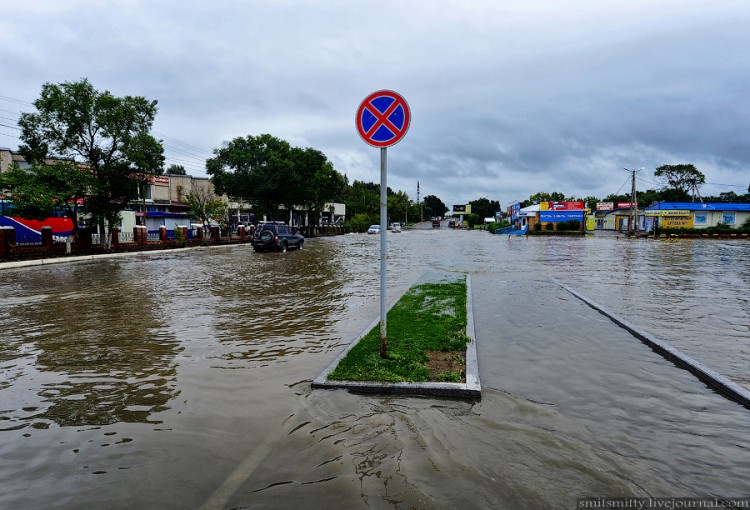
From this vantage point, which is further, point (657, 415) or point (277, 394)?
point (277, 394)

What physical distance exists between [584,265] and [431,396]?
17.6 m

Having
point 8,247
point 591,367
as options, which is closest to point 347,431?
point 591,367

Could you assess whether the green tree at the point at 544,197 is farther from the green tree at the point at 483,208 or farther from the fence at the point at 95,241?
the fence at the point at 95,241

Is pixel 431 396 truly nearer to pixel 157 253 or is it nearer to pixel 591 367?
pixel 591 367

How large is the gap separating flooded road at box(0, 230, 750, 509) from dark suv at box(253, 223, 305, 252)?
19267 millimetres

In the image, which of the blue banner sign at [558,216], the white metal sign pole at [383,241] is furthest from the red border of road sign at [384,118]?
the blue banner sign at [558,216]

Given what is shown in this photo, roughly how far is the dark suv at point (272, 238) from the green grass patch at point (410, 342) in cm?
1951

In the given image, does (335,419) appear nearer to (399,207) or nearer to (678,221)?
(678,221)

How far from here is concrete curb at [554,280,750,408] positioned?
15.4 ft

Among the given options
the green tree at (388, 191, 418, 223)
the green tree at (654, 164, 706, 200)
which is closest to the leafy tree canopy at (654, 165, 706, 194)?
the green tree at (654, 164, 706, 200)

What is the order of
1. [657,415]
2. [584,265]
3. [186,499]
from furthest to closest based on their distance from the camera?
[584,265]
[657,415]
[186,499]

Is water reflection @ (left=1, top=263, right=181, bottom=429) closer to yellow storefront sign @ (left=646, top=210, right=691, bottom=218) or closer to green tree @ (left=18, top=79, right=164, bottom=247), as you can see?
green tree @ (left=18, top=79, right=164, bottom=247)

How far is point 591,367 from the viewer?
5680 mm

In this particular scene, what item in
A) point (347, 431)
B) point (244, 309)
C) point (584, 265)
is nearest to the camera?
point (347, 431)
